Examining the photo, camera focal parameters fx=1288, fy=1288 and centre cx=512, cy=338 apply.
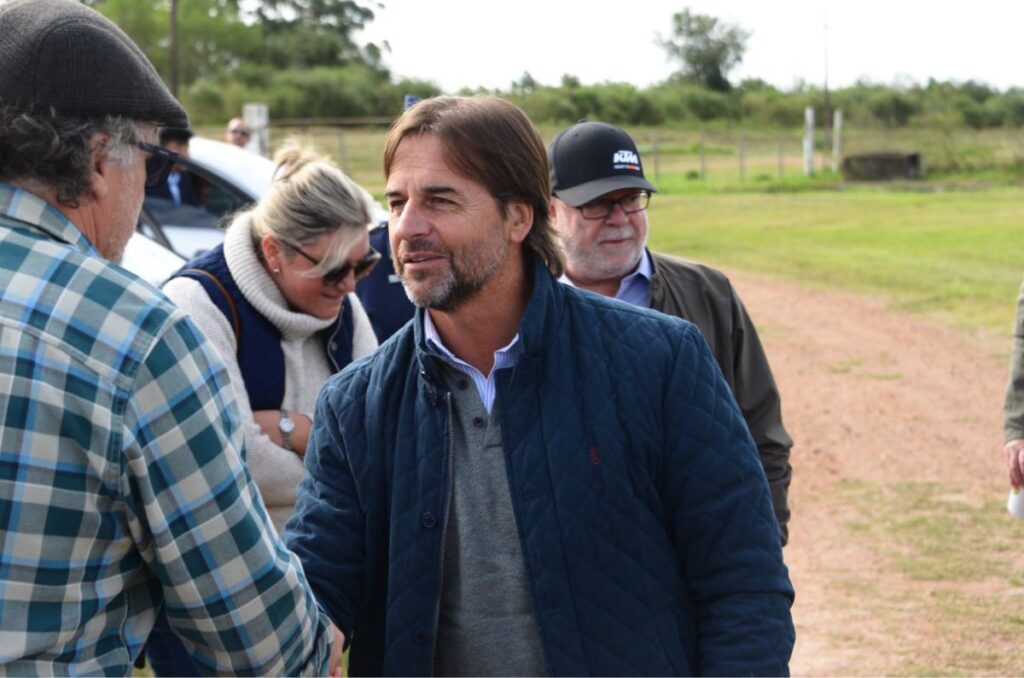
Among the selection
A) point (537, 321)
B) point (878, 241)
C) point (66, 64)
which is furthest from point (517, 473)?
point (878, 241)

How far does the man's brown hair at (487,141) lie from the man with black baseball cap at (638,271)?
106cm

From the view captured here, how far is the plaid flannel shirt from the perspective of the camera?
5.86 feet

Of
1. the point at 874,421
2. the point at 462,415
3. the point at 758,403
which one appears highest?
the point at 462,415

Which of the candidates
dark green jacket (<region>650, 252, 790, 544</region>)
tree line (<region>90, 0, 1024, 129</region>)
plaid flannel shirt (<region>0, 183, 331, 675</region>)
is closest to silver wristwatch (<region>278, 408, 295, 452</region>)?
dark green jacket (<region>650, 252, 790, 544</region>)

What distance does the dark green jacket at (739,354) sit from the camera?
368 cm

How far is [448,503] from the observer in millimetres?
2412

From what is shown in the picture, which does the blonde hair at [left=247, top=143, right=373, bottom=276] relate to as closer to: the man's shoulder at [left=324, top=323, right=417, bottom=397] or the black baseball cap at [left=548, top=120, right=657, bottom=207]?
the black baseball cap at [left=548, top=120, right=657, bottom=207]

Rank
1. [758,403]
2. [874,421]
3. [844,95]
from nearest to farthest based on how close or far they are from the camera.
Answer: [758,403]
[874,421]
[844,95]

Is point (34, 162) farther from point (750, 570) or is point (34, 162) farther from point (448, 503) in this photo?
point (750, 570)

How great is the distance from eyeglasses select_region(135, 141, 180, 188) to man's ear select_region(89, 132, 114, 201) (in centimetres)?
7

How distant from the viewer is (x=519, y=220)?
2.58 m

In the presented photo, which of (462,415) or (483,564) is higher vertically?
(462,415)

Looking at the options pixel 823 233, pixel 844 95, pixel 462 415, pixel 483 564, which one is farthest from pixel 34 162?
pixel 844 95

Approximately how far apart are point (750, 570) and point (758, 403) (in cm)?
140
